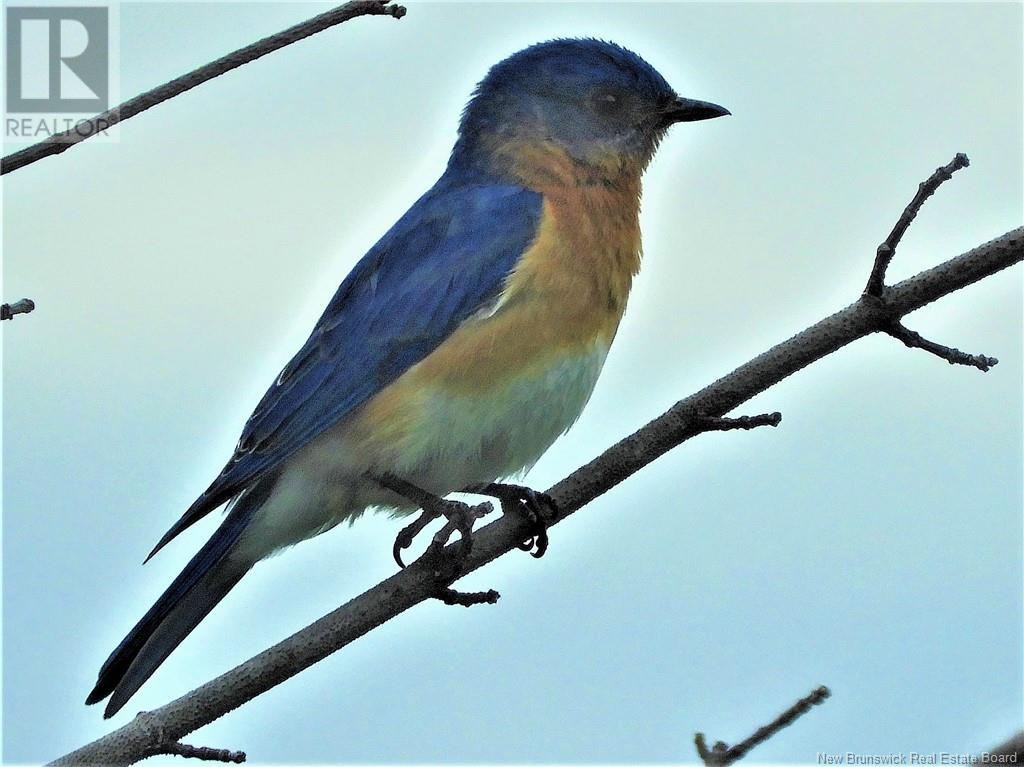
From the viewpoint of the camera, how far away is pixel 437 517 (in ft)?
17.4

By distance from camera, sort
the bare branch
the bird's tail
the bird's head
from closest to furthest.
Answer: the bare branch → the bird's tail → the bird's head

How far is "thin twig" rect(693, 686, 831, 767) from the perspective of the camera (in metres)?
2.68

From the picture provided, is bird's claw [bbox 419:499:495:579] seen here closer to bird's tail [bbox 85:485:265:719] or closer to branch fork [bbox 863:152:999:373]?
bird's tail [bbox 85:485:265:719]

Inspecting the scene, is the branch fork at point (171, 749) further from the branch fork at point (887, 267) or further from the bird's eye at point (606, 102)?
the bird's eye at point (606, 102)

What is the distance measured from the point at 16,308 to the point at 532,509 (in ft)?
6.50

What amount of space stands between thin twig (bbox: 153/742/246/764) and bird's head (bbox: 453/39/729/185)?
110 inches

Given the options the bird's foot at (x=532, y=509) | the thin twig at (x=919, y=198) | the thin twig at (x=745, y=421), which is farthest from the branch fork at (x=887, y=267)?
the bird's foot at (x=532, y=509)

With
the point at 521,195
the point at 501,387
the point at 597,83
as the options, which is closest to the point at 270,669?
the point at 501,387

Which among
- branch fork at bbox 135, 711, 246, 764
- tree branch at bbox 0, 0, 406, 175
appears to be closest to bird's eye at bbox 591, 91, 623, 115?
tree branch at bbox 0, 0, 406, 175

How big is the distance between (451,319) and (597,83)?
1514 millimetres

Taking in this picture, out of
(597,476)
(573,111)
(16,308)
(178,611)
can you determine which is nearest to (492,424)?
(597,476)

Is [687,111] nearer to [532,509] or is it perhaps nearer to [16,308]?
[532,509]

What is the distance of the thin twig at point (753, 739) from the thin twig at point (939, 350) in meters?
1.58

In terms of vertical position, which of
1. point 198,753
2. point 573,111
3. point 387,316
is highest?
point 573,111
